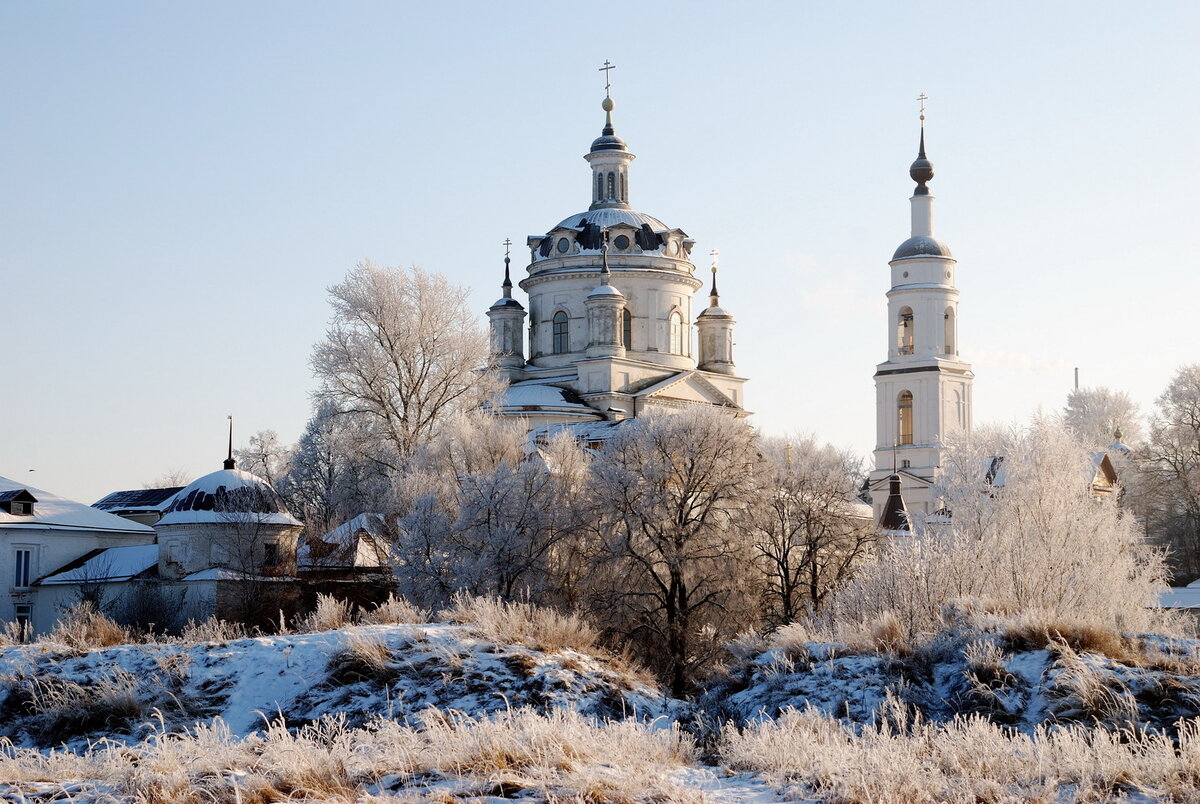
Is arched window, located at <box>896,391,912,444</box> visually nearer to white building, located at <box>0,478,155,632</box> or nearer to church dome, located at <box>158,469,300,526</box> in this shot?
church dome, located at <box>158,469,300,526</box>

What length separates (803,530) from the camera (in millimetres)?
33438

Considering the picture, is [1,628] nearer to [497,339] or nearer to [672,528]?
[672,528]

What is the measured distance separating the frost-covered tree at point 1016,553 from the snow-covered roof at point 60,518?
22.5 m

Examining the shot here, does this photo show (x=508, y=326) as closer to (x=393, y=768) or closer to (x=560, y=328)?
(x=560, y=328)

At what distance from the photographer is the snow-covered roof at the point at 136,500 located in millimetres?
49062

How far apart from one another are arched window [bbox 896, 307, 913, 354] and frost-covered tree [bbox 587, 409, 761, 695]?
1066 inches

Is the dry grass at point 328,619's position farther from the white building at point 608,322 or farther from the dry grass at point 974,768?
the white building at point 608,322

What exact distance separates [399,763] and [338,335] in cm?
3438

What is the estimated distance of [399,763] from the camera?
8477 millimetres

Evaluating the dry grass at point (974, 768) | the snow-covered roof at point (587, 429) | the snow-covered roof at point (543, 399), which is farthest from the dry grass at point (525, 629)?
the snow-covered roof at point (543, 399)

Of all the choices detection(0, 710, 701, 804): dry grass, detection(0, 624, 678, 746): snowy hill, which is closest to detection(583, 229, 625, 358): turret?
detection(0, 624, 678, 746): snowy hill

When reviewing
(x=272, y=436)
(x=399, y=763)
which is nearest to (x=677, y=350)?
(x=272, y=436)

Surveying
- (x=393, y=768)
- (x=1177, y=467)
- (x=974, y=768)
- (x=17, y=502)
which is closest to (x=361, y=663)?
(x=393, y=768)

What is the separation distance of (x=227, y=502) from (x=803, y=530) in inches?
583
